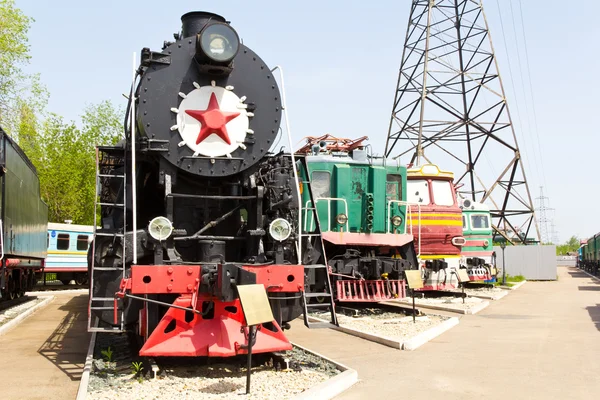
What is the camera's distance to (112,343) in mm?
9359

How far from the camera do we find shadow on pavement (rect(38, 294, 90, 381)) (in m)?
7.85

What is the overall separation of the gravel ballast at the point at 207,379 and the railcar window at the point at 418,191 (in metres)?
9.27

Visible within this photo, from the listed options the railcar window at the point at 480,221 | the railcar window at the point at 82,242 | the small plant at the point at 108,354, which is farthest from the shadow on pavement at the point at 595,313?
the railcar window at the point at 82,242

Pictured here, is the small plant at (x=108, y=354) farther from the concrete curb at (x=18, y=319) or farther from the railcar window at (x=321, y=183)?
the railcar window at (x=321, y=183)

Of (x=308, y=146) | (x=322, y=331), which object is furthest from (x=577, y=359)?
(x=308, y=146)

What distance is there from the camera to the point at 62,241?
2580cm

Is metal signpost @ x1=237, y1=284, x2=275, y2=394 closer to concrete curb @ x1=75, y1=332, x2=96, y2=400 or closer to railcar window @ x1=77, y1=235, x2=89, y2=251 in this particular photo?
concrete curb @ x1=75, y1=332, x2=96, y2=400

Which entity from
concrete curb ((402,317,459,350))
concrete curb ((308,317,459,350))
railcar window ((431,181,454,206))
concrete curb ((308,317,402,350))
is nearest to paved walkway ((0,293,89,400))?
concrete curb ((308,317,459,350))

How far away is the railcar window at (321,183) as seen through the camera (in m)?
13.0

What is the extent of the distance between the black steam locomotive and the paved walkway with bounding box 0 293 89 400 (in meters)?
0.92

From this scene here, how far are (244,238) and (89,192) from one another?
2845 centimetres

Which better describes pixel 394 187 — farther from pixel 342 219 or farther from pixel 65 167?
pixel 65 167

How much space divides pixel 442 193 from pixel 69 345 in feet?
34.7

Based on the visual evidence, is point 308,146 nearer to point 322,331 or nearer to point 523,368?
point 322,331
